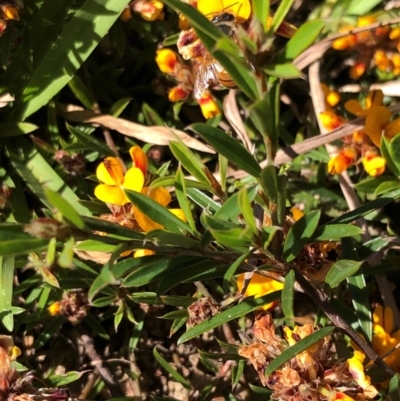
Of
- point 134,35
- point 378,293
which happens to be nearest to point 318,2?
point 134,35

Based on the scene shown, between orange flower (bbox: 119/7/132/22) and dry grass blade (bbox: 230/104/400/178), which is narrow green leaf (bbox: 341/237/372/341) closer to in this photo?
dry grass blade (bbox: 230/104/400/178)

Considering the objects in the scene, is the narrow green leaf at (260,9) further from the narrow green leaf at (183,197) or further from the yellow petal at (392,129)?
the yellow petal at (392,129)

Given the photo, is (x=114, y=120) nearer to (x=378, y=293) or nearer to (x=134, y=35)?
(x=134, y=35)

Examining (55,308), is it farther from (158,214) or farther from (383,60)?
(383,60)

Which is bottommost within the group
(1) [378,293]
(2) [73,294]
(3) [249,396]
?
(3) [249,396]

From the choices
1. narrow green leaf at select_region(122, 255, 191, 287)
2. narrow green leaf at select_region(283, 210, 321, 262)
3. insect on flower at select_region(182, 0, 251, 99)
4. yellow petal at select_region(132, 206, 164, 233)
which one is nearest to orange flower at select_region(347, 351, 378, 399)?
narrow green leaf at select_region(283, 210, 321, 262)

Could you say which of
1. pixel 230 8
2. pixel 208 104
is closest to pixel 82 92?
pixel 208 104
